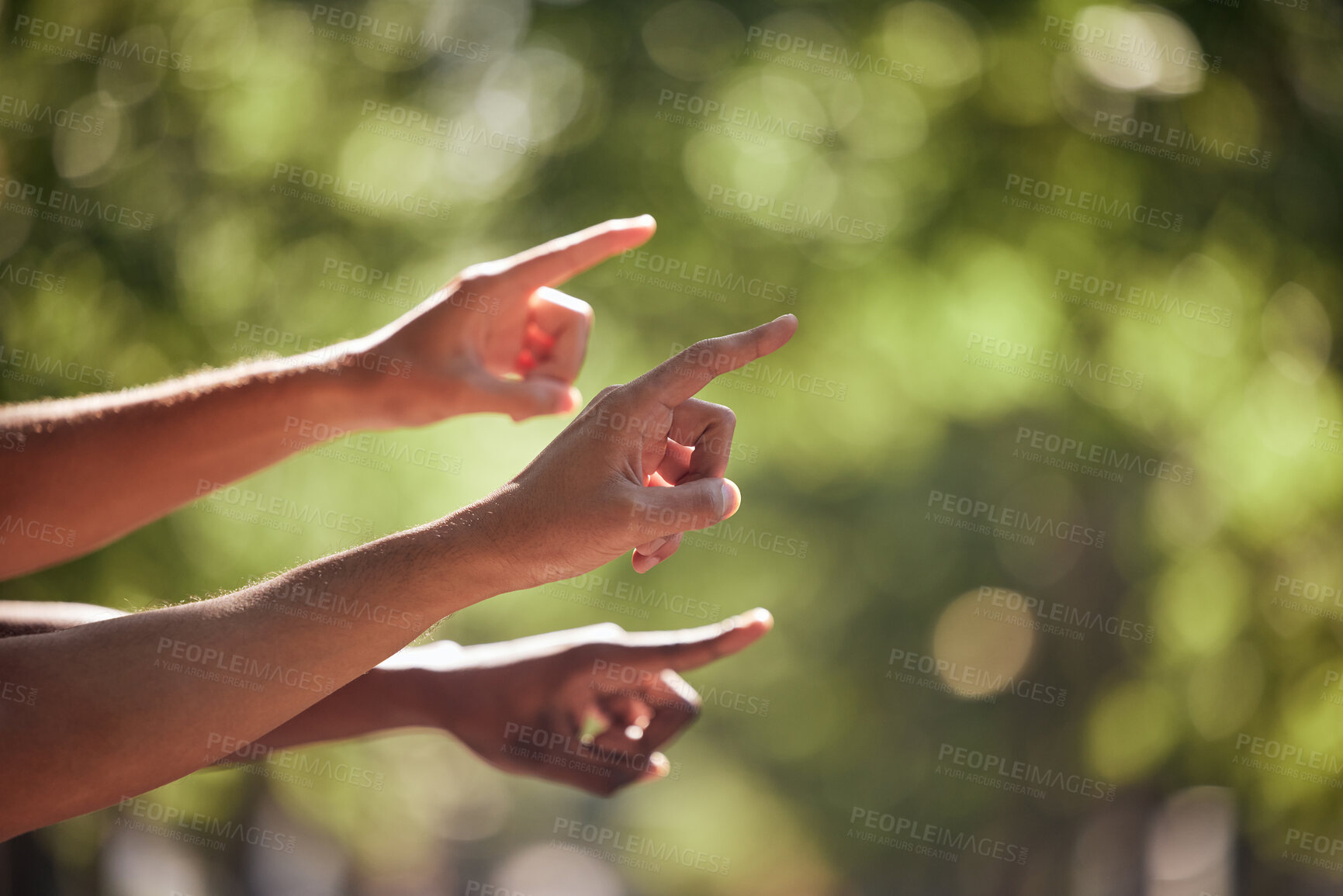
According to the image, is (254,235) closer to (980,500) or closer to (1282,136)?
(980,500)

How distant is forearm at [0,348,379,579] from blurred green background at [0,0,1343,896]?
14.2 ft

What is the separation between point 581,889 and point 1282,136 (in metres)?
13.2

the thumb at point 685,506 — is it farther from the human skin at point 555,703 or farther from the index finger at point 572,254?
the index finger at point 572,254

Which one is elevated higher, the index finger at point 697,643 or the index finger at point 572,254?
the index finger at point 572,254

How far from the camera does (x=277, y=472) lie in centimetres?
802

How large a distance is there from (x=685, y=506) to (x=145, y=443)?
5.92ft

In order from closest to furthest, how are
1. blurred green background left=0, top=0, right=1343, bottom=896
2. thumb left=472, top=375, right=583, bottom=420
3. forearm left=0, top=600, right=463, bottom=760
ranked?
forearm left=0, top=600, right=463, bottom=760 → thumb left=472, top=375, right=583, bottom=420 → blurred green background left=0, top=0, right=1343, bottom=896

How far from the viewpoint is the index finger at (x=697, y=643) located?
2467mm

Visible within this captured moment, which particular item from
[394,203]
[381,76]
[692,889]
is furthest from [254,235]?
[692,889]

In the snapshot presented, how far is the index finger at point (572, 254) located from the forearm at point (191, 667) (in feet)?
3.93

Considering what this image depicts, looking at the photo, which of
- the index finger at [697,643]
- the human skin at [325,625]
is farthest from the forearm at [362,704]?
the human skin at [325,625]

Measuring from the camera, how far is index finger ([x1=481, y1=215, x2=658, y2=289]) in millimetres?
2637

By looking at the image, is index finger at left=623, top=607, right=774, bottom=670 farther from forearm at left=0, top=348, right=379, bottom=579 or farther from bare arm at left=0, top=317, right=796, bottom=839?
forearm at left=0, top=348, right=379, bottom=579

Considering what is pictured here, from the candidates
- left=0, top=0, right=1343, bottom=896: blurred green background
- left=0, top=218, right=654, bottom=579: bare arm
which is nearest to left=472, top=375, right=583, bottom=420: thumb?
left=0, top=218, right=654, bottom=579: bare arm
